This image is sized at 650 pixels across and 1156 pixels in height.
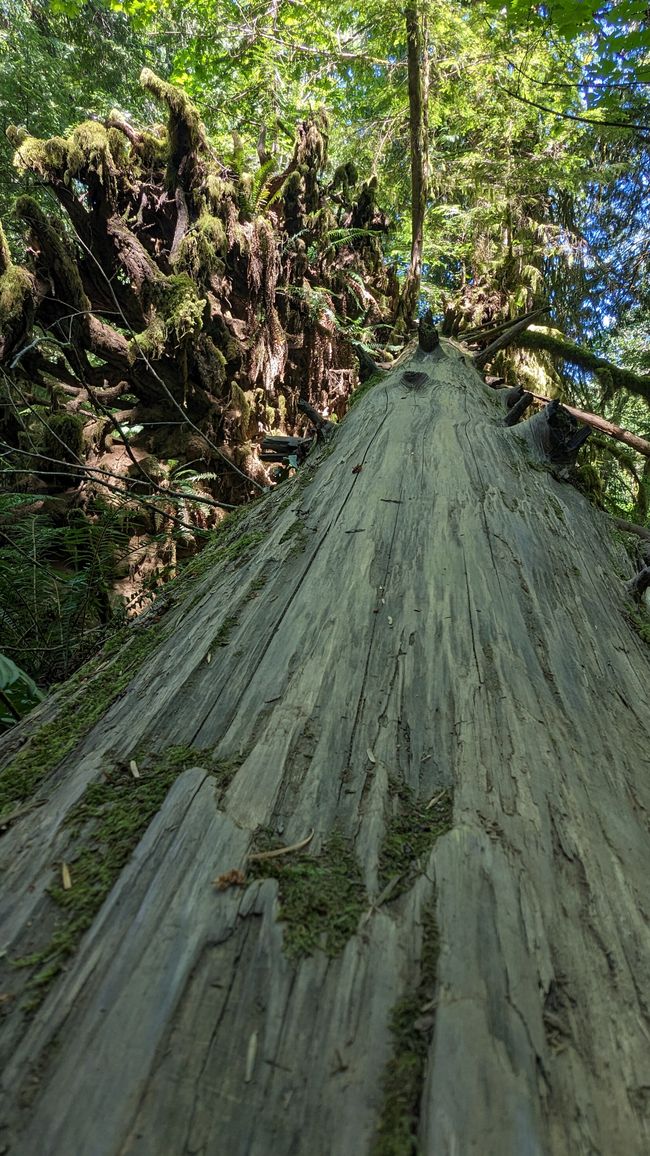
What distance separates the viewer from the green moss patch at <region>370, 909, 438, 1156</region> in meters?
0.60

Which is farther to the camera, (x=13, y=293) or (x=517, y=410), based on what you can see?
(x=13, y=293)

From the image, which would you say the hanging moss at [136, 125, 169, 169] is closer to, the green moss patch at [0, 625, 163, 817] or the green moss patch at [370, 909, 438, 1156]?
the green moss patch at [0, 625, 163, 817]

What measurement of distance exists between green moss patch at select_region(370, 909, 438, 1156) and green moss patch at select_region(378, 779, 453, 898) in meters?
0.11

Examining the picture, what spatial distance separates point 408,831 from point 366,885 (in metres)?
0.13

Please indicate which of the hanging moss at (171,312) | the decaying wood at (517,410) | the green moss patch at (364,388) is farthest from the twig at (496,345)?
the hanging moss at (171,312)

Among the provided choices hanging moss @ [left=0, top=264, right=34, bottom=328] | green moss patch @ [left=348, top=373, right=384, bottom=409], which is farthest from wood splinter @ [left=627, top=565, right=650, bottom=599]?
hanging moss @ [left=0, top=264, right=34, bottom=328]

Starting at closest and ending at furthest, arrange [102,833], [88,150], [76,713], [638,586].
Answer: [102,833]
[76,713]
[638,586]
[88,150]

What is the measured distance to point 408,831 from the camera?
0.95m

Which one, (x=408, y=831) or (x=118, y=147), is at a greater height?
(x=118, y=147)

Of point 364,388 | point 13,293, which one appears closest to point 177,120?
point 13,293

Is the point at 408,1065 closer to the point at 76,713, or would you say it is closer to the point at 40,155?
the point at 76,713

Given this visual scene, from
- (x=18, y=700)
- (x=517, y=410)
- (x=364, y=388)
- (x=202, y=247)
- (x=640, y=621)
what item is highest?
(x=202, y=247)

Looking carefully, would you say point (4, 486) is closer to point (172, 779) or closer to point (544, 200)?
point (172, 779)

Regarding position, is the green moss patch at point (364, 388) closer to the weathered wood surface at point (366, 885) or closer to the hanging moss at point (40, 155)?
the weathered wood surface at point (366, 885)
